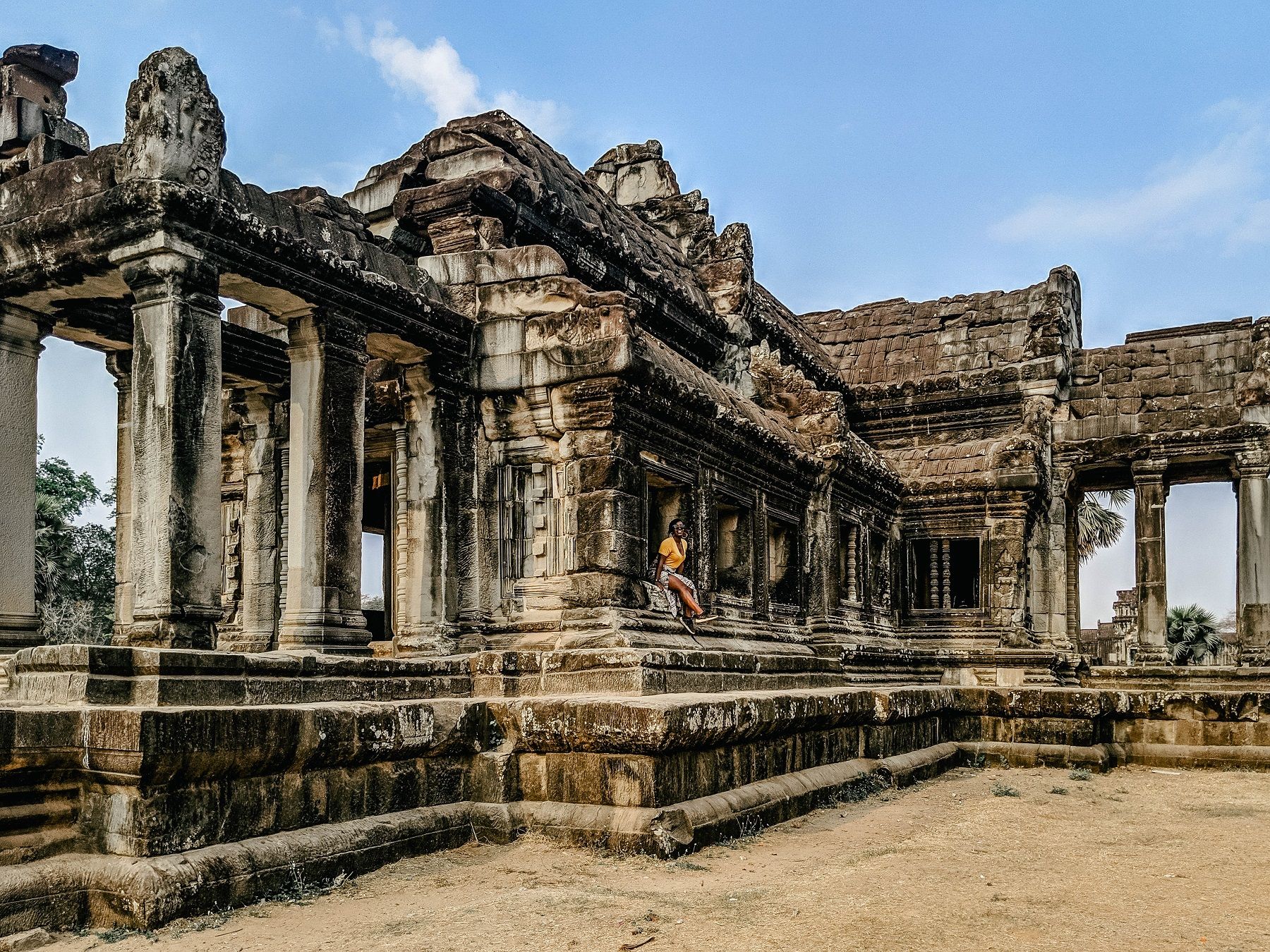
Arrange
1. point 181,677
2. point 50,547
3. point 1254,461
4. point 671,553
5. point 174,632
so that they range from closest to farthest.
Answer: point 181,677
point 174,632
point 671,553
point 1254,461
point 50,547

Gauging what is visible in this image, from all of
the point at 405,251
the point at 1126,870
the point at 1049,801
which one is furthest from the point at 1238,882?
the point at 405,251

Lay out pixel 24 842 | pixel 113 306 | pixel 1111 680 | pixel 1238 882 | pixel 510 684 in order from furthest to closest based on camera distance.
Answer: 1. pixel 1111 680
2. pixel 113 306
3. pixel 510 684
4. pixel 1238 882
5. pixel 24 842

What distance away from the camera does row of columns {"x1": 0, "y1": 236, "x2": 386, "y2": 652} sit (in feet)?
23.0

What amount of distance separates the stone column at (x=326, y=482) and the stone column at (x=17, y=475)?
6.17 ft

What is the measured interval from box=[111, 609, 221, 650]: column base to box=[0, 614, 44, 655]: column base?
63.5 inches

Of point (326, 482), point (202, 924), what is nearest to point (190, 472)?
point (326, 482)

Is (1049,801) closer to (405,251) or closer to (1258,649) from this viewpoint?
(405,251)

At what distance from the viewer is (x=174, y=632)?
6.88 m

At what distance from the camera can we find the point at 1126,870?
6.54 m

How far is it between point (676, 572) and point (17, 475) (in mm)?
5350

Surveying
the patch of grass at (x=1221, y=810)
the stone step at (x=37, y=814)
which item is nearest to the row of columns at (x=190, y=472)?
the stone step at (x=37, y=814)

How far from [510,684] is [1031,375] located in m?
13.8

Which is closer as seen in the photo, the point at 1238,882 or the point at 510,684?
the point at 1238,882

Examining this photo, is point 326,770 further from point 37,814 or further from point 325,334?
point 325,334
